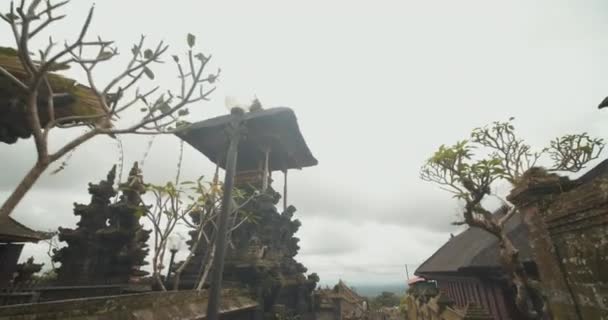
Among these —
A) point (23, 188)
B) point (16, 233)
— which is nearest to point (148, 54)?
point (23, 188)

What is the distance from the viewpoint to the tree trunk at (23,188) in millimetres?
3655

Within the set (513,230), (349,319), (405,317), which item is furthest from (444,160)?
(405,317)

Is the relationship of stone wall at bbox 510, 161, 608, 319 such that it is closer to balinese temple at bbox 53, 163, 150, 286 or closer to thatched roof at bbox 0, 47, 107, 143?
thatched roof at bbox 0, 47, 107, 143

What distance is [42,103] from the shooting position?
6.46 meters

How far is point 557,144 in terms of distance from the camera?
1309 cm

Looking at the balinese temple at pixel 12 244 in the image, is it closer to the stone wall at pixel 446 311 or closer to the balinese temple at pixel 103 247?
the balinese temple at pixel 103 247

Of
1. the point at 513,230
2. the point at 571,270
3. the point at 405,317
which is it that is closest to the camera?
the point at 571,270

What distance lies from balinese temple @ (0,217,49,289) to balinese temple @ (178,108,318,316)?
14.3 ft

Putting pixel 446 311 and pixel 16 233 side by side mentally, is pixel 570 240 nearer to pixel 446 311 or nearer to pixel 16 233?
pixel 446 311

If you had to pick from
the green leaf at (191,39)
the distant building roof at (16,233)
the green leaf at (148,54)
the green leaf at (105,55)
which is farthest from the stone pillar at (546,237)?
the distant building roof at (16,233)

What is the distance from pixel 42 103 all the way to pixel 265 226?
7522 mm

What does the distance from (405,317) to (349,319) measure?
10975 mm

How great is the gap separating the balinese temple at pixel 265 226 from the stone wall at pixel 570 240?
22.3 ft

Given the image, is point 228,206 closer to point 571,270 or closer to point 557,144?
point 571,270
